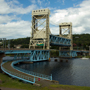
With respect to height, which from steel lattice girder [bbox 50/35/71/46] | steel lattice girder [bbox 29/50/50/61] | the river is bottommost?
the river

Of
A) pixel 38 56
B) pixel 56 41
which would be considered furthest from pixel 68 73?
pixel 56 41

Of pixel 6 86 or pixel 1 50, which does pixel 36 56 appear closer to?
pixel 1 50

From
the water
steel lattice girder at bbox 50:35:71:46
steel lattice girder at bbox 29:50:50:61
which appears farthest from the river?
steel lattice girder at bbox 50:35:71:46

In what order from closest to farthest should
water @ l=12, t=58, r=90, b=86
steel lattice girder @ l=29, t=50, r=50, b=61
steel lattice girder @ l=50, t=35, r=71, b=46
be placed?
1. water @ l=12, t=58, r=90, b=86
2. steel lattice girder @ l=29, t=50, r=50, b=61
3. steel lattice girder @ l=50, t=35, r=71, b=46

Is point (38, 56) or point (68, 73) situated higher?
point (38, 56)

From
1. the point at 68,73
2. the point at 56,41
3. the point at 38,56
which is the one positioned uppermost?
the point at 56,41

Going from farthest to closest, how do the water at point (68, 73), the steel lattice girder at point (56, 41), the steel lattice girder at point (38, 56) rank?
the steel lattice girder at point (56, 41)
the steel lattice girder at point (38, 56)
the water at point (68, 73)

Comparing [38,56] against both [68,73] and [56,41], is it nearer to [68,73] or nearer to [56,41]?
[56,41]

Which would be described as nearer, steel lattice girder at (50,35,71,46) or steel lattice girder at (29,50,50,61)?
steel lattice girder at (29,50,50,61)

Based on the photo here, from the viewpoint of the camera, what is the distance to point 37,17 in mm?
89250

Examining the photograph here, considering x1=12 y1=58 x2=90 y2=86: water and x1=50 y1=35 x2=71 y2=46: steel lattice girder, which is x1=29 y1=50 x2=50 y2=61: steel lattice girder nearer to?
x1=50 y1=35 x2=71 y2=46: steel lattice girder

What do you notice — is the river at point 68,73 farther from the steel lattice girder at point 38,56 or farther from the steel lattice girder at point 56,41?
the steel lattice girder at point 56,41

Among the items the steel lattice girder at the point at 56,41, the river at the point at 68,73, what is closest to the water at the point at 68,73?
the river at the point at 68,73

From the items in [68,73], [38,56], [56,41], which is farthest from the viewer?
[56,41]
